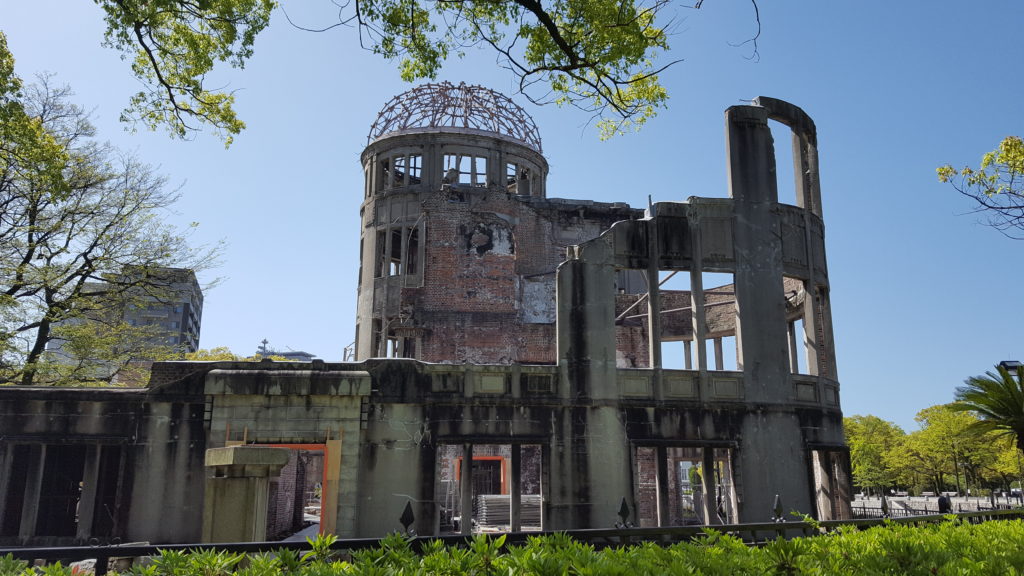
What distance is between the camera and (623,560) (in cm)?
562

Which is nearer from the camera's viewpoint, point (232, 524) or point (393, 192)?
point (232, 524)

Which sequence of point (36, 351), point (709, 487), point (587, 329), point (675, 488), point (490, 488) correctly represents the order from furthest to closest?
point (490, 488)
point (675, 488)
point (36, 351)
point (709, 487)
point (587, 329)

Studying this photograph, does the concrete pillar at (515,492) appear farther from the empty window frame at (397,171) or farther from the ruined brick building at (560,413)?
the empty window frame at (397,171)

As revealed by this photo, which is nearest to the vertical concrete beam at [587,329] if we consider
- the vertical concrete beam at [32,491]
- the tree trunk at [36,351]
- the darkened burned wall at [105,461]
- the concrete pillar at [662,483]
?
the concrete pillar at [662,483]

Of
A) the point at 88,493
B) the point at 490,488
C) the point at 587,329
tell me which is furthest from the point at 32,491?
the point at 490,488

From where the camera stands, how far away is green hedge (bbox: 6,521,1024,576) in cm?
517

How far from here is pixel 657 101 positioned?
48.6 feet

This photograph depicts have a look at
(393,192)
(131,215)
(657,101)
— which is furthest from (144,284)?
(657,101)

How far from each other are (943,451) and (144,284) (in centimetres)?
5670

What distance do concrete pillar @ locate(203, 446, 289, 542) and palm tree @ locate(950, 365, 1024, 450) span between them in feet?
60.1

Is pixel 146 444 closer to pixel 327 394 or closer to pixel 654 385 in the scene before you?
pixel 327 394

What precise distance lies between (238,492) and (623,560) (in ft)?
24.5

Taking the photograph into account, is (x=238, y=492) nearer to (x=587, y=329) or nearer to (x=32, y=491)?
(x=32, y=491)

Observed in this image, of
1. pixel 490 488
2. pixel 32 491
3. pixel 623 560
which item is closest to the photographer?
pixel 623 560
